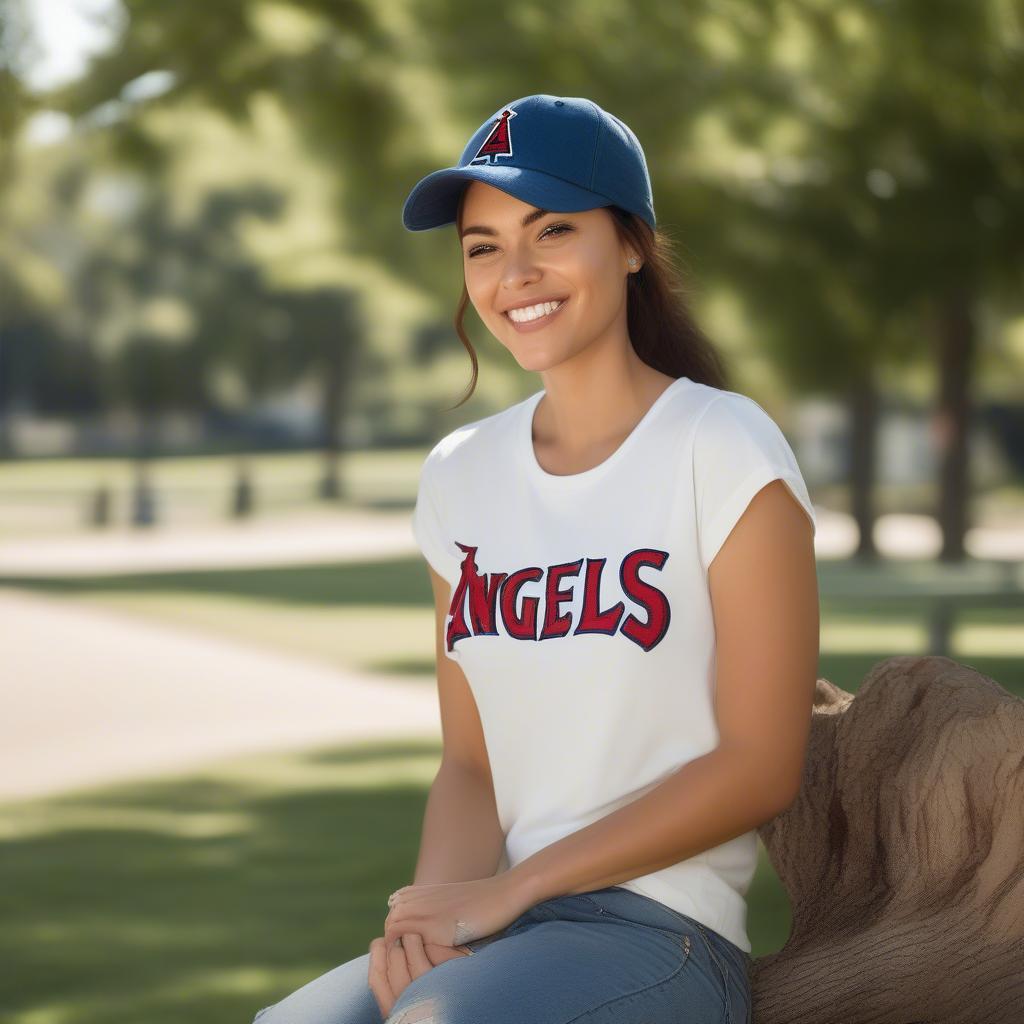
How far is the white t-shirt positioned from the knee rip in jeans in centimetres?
37

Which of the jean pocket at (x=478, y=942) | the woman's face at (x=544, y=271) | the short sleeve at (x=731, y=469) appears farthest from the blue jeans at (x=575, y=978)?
the woman's face at (x=544, y=271)

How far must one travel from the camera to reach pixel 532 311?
2.80 metres

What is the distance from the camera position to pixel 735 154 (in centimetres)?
1062

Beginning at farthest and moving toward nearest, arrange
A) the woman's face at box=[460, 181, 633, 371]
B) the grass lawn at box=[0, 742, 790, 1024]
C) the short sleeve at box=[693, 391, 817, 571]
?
1. the grass lawn at box=[0, 742, 790, 1024]
2. the woman's face at box=[460, 181, 633, 371]
3. the short sleeve at box=[693, 391, 817, 571]

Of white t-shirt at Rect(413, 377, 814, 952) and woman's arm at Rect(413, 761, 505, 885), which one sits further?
woman's arm at Rect(413, 761, 505, 885)

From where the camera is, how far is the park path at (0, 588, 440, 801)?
10.1 metres

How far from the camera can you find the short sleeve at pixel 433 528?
288cm

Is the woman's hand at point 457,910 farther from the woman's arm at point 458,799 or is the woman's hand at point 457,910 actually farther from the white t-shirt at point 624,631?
the woman's arm at point 458,799

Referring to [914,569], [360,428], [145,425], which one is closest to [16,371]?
[360,428]

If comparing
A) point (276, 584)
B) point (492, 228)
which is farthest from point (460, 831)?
point (276, 584)

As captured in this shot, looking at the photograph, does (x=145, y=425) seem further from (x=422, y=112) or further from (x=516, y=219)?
(x=516, y=219)

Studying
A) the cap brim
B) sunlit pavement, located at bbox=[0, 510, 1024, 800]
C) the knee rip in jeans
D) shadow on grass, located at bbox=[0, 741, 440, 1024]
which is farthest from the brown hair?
sunlit pavement, located at bbox=[0, 510, 1024, 800]

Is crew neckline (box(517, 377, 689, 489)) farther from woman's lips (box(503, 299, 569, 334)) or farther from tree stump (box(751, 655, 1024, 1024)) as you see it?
tree stump (box(751, 655, 1024, 1024))

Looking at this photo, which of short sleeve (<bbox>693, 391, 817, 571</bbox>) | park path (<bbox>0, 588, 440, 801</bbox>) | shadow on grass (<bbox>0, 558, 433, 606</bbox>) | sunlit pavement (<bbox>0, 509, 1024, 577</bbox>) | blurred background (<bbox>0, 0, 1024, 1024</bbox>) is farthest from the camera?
sunlit pavement (<bbox>0, 509, 1024, 577</bbox>)
